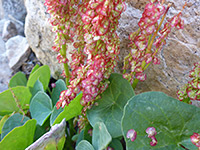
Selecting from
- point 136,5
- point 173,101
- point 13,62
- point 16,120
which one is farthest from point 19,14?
point 173,101

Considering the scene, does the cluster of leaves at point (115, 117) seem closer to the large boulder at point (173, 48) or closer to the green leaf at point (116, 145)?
the green leaf at point (116, 145)

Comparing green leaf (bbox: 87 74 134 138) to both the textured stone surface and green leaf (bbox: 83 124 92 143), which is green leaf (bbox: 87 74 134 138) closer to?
green leaf (bbox: 83 124 92 143)

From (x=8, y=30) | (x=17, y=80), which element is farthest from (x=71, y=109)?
(x=8, y=30)

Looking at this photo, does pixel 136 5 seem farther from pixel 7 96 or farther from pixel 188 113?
pixel 7 96

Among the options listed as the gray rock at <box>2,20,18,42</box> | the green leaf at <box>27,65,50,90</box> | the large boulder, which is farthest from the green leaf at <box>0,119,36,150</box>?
the gray rock at <box>2,20,18,42</box>

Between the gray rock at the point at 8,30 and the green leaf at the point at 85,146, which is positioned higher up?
the gray rock at the point at 8,30

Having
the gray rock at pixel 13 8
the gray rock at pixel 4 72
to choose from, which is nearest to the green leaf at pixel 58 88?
the gray rock at pixel 4 72

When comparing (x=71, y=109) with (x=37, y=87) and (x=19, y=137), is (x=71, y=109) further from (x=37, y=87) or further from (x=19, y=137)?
(x=37, y=87)
